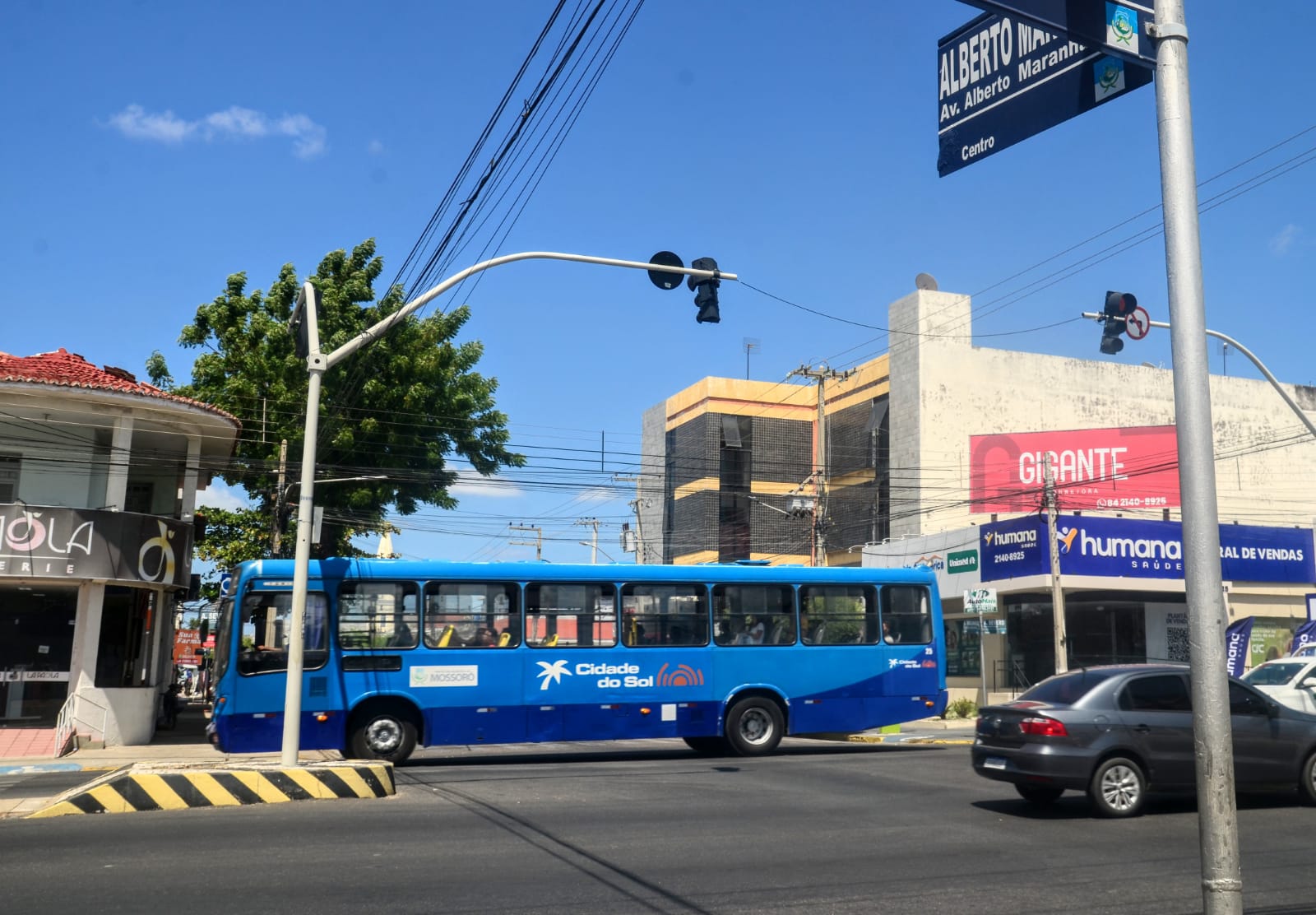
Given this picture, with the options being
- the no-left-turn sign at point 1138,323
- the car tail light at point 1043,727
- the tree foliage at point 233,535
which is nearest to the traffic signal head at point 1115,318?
the no-left-turn sign at point 1138,323

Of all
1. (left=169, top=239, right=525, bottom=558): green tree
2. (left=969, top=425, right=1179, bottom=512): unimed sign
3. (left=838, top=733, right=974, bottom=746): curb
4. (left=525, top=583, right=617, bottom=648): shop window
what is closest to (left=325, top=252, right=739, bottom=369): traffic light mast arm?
(left=525, top=583, right=617, bottom=648): shop window

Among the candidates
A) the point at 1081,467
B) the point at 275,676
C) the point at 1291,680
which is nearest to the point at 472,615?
the point at 275,676

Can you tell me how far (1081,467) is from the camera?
44406 mm

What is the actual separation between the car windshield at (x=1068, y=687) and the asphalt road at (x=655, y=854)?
116 cm

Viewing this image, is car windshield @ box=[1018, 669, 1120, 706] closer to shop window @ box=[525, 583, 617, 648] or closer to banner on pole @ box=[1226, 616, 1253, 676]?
shop window @ box=[525, 583, 617, 648]

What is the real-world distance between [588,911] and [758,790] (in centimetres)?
680

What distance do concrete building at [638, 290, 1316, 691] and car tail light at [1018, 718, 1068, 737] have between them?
23.1 meters

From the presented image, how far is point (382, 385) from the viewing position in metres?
33.1

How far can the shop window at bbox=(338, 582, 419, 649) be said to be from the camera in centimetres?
1736

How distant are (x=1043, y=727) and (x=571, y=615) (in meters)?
8.69

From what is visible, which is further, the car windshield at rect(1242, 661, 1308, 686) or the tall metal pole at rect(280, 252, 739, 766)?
the car windshield at rect(1242, 661, 1308, 686)

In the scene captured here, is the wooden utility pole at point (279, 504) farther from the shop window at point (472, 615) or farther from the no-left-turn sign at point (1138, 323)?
the no-left-turn sign at point (1138, 323)

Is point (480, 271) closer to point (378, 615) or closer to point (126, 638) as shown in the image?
point (378, 615)

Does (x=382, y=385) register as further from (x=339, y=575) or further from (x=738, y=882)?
(x=738, y=882)
